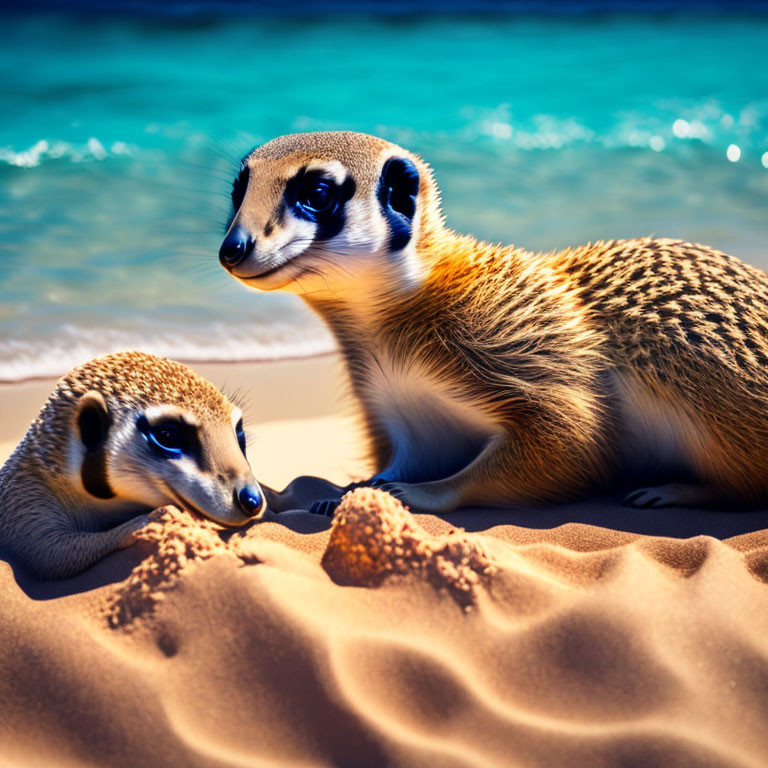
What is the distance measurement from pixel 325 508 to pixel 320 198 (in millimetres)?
1113

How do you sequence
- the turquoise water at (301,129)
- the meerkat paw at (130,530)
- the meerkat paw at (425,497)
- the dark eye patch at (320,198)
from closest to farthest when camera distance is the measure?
1. the meerkat paw at (130,530)
2. the dark eye patch at (320,198)
3. the meerkat paw at (425,497)
4. the turquoise water at (301,129)

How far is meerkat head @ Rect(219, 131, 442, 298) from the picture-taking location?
3.38 metres

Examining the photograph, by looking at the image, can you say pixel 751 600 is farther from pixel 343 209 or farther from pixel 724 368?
pixel 343 209

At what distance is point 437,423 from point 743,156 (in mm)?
11258

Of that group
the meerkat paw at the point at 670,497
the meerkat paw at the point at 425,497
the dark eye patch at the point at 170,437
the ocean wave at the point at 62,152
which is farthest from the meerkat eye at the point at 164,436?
the ocean wave at the point at 62,152

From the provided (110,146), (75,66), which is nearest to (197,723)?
(110,146)

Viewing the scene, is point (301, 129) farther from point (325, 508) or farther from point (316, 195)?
point (325, 508)

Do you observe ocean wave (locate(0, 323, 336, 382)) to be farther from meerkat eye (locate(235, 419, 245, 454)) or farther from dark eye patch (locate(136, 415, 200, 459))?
dark eye patch (locate(136, 415, 200, 459))

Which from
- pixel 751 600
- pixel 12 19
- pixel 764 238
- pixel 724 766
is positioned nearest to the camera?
pixel 724 766

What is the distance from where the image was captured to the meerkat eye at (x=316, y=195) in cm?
344

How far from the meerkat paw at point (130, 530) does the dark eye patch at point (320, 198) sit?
1159 mm

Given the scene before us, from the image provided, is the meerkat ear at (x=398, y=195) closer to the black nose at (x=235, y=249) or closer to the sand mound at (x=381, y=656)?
the black nose at (x=235, y=249)

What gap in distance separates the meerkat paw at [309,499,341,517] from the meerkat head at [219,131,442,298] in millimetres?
789

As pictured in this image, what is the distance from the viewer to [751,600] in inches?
108
